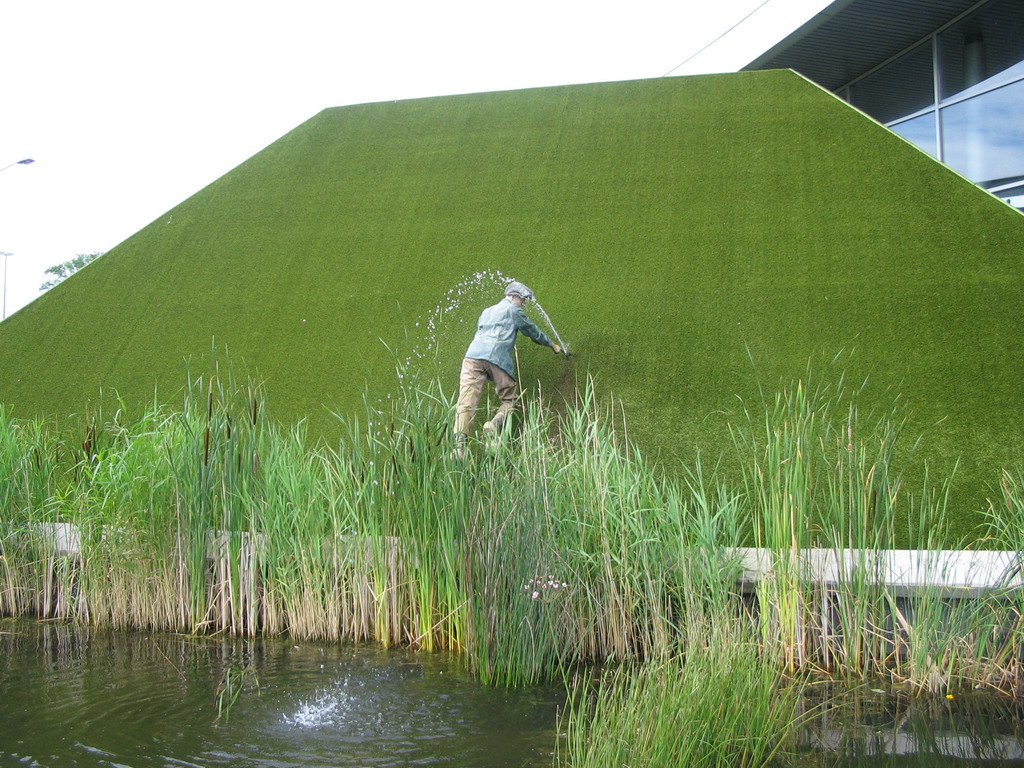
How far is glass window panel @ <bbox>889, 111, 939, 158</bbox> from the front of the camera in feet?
42.7

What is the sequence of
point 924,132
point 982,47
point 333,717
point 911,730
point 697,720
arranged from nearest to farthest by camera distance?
point 697,720 < point 911,730 < point 333,717 < point 982,47 < point 924,132

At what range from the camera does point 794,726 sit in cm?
344

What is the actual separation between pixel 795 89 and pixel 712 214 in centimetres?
278

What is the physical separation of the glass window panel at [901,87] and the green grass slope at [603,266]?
2.93 metres

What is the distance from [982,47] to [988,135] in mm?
1222

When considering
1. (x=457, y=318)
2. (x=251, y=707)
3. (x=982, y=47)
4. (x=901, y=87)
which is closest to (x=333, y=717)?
(x=251, y=707)

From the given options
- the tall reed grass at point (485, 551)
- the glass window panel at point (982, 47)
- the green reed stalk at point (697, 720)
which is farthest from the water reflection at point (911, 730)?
the glass window panel at point (982, 47)

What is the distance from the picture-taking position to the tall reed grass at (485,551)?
3951 mm

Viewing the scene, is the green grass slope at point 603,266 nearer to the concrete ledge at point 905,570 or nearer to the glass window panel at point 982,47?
the concrete ledge at point 905,570

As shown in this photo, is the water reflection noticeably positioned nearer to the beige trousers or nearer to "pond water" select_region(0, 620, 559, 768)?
"pond water" select_region(0, 620, 559, 768)

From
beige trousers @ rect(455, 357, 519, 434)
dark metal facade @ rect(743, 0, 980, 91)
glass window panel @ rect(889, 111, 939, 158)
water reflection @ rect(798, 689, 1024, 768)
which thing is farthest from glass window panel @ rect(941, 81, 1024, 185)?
water reflection @ rect(798, 689, 1024, 768)

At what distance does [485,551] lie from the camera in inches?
158

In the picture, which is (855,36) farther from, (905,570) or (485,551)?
(485,551)

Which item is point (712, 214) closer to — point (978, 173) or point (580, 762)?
point (978, 173)
